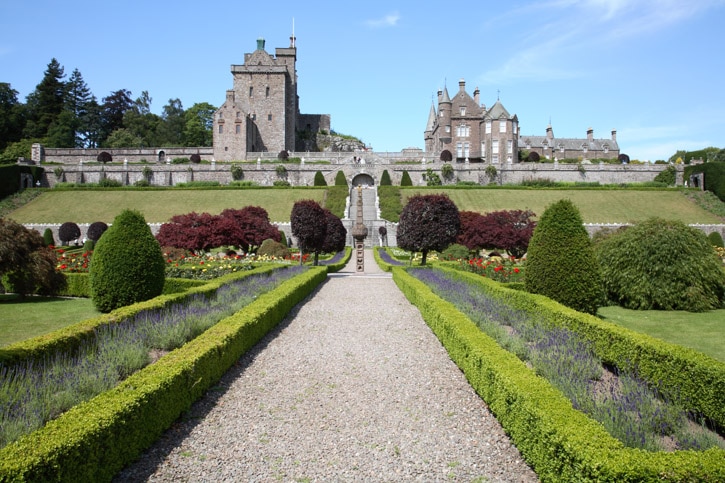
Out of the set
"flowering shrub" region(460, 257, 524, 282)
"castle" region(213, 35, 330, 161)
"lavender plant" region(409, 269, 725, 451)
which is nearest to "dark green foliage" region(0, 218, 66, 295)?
"lavender plant" region(409, 269, 725, 451)

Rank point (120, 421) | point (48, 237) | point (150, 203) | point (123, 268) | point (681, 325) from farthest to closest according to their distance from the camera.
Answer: point (150, 203)
point (48, 237)
point (123, 268)
point (681, 325)
point (120, 421)

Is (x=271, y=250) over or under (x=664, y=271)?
under

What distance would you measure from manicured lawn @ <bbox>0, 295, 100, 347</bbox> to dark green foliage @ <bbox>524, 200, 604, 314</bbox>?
375 inches

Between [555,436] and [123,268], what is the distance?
9998mm

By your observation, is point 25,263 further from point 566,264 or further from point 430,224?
point 430,224

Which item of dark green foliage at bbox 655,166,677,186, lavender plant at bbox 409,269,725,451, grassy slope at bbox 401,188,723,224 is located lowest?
lavender plant at bbox 409,269,725,451

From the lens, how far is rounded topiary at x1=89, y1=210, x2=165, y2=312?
1138cm

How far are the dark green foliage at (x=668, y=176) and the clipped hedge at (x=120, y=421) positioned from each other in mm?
62232

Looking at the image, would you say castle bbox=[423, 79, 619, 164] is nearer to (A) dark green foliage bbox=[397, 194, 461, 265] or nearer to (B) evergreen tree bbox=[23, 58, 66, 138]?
(A) dark green foliage bbox=[397, 194, 461, 265]

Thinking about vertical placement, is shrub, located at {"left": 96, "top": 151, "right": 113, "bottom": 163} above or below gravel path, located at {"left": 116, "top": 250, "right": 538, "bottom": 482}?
above

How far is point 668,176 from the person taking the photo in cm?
5828

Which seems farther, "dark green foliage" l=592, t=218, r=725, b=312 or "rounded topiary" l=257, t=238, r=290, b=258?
"rounded topiary" l=257, t=238, r=290, b=258

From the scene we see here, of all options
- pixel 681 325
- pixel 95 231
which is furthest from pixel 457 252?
pixel 95 231

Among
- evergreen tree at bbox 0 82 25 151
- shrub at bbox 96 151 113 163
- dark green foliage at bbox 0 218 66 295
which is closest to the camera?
dark green foliage at bbox 0 218 66 295
